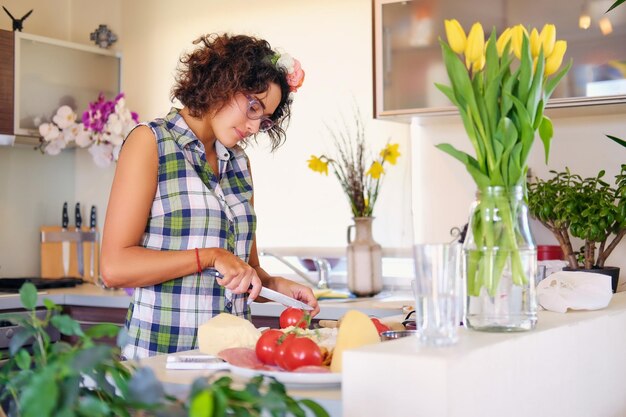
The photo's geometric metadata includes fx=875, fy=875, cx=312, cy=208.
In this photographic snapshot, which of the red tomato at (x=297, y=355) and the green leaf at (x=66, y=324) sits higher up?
the green leaf at (x=66, y=324)

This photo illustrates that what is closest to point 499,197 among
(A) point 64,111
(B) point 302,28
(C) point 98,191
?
(B) point 302,28

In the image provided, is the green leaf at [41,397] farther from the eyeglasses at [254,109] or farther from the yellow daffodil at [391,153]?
the yellow daffodil at [391,153]

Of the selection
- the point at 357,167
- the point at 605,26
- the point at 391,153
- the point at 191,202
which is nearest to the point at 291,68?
the point at 191,202

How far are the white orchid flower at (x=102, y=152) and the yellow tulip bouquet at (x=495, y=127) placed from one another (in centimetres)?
296

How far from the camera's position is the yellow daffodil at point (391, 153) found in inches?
140

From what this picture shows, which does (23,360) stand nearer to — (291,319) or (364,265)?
(291,319)

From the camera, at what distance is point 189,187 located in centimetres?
213

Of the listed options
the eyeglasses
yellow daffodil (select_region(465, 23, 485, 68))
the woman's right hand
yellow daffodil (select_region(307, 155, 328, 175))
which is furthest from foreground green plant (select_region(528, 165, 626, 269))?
yellow daffodil (select_region(465, 23, 485, 68))

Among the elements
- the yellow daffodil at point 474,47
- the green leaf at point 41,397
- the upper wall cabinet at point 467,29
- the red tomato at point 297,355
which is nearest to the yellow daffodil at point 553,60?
the yellow daffodil at point 474,47

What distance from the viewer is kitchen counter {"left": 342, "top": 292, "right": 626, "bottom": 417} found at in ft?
3.48

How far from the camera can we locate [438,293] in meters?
1.17

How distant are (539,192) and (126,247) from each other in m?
1.51

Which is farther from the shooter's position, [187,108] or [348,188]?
[348,188]

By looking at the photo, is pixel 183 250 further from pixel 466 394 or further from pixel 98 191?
pixel 98 191
